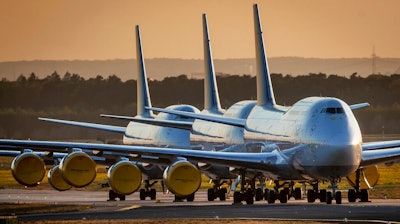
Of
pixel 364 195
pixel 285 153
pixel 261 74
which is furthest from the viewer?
pixel 261 74

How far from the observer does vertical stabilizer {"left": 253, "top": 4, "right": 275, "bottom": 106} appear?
53.2 metres

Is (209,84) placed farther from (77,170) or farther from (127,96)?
(127,96)

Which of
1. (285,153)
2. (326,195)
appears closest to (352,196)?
(326,195)

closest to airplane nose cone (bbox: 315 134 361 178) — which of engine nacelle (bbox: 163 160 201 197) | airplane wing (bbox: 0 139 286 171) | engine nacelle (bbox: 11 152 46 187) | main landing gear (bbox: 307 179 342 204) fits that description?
main landing gear (bbox: 307 179 342 204)

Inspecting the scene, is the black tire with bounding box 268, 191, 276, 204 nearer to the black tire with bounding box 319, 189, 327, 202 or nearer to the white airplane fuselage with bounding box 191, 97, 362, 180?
the white airplane fuselage with bounding box 191, 97, 362, 180

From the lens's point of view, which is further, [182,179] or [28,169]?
[28,169]

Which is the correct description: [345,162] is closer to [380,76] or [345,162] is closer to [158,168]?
[158,168]

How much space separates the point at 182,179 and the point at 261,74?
11.2m

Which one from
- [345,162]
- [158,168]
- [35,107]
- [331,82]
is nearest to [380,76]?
[331,82]

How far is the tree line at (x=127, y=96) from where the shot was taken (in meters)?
89.4

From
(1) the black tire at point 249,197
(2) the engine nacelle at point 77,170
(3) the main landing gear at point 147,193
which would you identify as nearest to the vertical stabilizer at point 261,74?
(1) the black tire at point 249,197

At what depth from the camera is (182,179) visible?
44.5 meters

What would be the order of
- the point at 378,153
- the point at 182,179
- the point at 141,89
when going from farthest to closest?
the point at 141,89 < the point at 378,153 < the point at 182,179

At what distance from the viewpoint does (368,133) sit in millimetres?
91250
